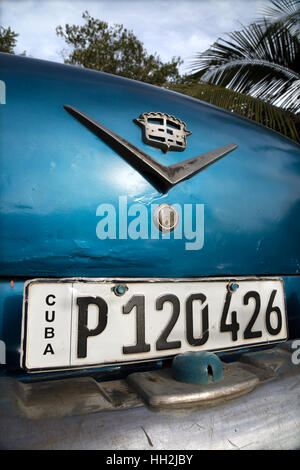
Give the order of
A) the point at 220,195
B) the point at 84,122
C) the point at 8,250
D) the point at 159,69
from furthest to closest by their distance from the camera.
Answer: the point at 159,69 → the point at 220,195 → the point at 84,122 → the point at 8,250

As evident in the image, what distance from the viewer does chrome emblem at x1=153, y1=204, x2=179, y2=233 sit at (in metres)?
0.86

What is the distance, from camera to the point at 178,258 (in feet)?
2.92

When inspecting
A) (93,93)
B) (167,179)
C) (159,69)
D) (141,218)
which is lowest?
(141,218)

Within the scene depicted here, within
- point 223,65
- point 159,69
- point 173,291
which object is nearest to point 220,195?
point 173,291

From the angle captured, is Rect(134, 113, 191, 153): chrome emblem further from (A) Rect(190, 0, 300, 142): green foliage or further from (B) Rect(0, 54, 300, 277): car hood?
(A) Rect(190, 0, 300, 142): green foliage

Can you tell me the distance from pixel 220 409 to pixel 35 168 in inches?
25.2

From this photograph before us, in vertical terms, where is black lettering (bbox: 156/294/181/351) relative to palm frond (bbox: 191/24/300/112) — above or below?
below

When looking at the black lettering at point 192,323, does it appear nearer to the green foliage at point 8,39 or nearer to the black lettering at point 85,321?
the black lettering at point 85,321

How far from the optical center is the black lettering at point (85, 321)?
73 cm

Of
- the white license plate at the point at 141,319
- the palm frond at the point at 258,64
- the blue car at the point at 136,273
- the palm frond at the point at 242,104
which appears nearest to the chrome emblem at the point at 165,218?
the blue car at the point at 136,273

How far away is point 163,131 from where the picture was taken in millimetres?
899

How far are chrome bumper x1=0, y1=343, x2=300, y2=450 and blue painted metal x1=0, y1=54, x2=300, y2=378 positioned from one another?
0.17 meters

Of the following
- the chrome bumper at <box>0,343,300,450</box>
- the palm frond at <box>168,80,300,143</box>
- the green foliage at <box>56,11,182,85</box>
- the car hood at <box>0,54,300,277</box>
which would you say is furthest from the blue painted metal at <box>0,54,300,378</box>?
the green foliage at <box>56,11,182,85</box>

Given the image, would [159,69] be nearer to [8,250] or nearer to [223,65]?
[223,65]
